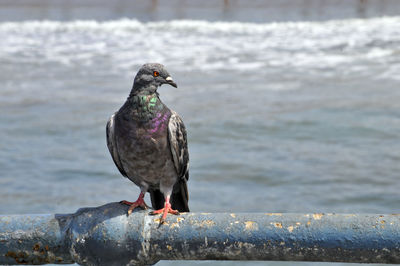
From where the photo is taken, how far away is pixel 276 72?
1433 centimetres

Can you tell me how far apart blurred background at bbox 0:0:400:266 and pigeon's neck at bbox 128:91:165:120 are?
8.11ft

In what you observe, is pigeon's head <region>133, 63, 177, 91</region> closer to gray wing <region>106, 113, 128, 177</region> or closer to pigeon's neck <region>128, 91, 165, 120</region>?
→ pigeon's neck <region>128, 91, 165, 120</region>

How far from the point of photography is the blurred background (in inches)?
308

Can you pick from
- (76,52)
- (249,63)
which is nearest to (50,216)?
(249,63)

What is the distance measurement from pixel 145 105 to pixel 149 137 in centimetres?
18

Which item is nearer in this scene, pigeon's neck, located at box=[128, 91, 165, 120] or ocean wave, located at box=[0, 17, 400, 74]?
pigeon's neck, located at box=[128, 91, 165, 120]

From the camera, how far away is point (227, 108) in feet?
37.1

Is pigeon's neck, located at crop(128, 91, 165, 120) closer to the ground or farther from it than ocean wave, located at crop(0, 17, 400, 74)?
closer to the ground

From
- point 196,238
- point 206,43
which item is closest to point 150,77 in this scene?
point 196,238

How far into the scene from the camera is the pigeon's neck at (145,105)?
369cm

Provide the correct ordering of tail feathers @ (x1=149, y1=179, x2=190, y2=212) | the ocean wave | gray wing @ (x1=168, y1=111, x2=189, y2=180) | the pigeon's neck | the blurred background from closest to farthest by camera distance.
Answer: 1. the pigeon's neck
2. gray wing @ (x1=168, y1=111, x2=189, y2=180)
3. tail feathers @ (x1=149, y1=179, x2=190, y2=212)
4. the blurred background
5. the ocean wave

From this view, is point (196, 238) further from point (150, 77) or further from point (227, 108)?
point (227, 108)

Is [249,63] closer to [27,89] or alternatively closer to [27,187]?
[27,89]

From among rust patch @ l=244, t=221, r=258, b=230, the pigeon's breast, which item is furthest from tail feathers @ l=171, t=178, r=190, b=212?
rust patch @ l=244, t=221, r=258, b=230
